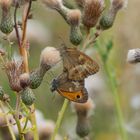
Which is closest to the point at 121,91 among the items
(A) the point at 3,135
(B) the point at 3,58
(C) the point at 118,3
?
(A) the point at 3,135

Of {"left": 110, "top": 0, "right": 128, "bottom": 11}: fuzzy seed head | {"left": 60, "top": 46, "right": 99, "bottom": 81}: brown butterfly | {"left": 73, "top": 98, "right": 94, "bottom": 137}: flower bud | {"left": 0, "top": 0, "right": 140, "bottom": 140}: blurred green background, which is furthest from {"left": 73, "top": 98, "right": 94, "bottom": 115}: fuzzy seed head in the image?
{"left": 60, "top": 46, "right": 99, "bottom": 81}: brown butterfly

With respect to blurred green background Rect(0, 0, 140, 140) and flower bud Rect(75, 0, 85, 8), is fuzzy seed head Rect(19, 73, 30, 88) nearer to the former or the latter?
flower bud Rect(75, 0, 85, 8)

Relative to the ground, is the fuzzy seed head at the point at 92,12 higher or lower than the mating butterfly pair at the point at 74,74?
higher

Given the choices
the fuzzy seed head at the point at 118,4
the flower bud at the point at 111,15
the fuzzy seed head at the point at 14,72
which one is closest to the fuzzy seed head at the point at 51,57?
the fuzzy seed head at the point at 14,72

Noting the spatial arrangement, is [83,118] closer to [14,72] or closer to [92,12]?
[92,12]

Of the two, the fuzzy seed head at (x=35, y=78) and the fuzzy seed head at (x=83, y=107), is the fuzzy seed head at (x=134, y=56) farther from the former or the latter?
the fuzzy seed head at (x=83, y=107)
